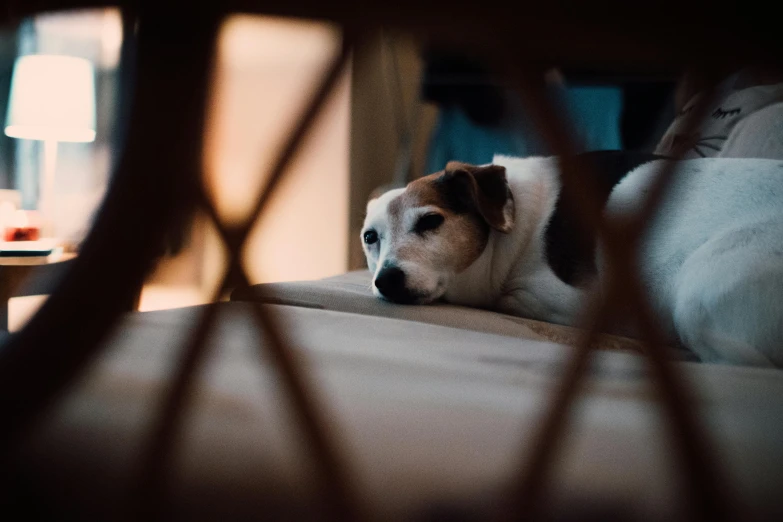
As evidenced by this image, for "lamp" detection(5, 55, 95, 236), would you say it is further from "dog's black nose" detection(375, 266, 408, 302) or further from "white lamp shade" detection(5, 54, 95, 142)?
"dog's black nose" detection(375, 266, 408, 302)

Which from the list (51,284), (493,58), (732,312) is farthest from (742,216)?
(51,284)

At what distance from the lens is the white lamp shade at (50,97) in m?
2.37

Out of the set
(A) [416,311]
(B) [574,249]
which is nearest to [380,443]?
(A) [416,311]

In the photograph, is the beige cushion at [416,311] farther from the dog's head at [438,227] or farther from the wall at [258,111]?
the wall at [258,111]

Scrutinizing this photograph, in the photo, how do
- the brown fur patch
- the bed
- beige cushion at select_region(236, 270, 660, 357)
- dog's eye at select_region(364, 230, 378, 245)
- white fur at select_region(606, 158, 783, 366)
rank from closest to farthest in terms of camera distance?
1. the bed
2. white fur at select_region(606, 158, 783, 366)
3. beige cushion at select_region(236, 270, 660, 357)
4. the brown fur patch
5. dog's eye at select_region(364, 230, 378, 245)

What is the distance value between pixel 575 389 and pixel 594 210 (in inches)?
5.7

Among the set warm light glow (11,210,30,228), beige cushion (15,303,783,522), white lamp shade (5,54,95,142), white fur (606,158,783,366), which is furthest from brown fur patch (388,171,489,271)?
warm light glow (11,210,30,228)

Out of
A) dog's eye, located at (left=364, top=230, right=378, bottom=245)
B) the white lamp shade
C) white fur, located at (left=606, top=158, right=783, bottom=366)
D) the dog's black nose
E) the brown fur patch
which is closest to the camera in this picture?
white fur, located at (left=606, top=158, right=783, bottom=366)

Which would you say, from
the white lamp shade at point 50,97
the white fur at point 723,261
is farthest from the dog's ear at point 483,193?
the white lamp shade at point 50,97

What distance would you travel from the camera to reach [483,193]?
1604 millimetres

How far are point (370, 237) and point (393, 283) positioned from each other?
12.6 inches

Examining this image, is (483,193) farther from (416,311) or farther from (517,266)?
(416,311)

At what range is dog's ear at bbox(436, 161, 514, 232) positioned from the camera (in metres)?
1.58

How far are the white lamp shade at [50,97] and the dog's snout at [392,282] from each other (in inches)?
61.4
